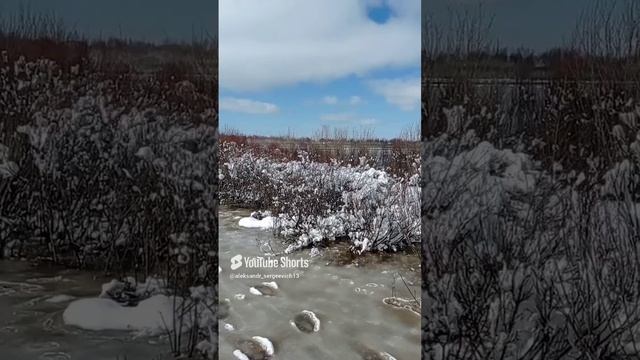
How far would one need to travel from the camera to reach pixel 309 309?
1.54 metres

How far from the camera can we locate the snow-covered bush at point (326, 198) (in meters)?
1.56

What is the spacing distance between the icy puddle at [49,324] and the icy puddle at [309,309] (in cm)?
31

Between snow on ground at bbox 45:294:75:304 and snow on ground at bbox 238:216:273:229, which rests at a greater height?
snow on ground at bbox 238:216:273:229

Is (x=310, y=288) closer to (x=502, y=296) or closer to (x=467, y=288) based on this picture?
(x=467, y=288)

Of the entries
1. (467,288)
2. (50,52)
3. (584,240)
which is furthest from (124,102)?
(584,240)

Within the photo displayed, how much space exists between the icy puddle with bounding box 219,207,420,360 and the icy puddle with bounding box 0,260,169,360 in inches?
12.1

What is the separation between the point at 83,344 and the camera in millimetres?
1537

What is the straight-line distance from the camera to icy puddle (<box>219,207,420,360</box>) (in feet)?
5.00

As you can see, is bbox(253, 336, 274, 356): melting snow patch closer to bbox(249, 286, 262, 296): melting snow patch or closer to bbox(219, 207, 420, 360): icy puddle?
bbox(219, 207, 420, 360): icy puddle

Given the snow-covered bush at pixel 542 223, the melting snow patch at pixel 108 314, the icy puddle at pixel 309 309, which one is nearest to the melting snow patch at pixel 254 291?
the icy puddle at pixel 309 309

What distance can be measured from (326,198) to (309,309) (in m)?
0.41

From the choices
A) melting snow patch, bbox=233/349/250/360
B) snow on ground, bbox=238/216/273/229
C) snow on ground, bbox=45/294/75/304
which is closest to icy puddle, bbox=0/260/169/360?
snow on ground, bbox=45/294/75/304

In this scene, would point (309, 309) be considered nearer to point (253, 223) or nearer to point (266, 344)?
point (266, 344)

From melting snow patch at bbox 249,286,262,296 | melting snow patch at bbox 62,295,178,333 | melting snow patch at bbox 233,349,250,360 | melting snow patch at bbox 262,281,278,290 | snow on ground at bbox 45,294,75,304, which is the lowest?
melting snow patch at bbox 233,349,250,360
